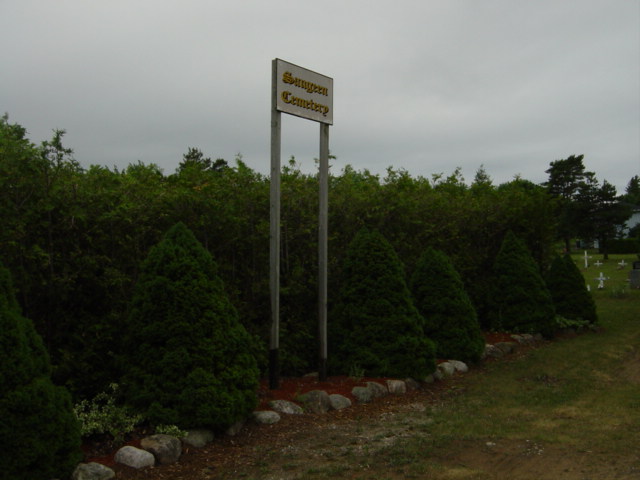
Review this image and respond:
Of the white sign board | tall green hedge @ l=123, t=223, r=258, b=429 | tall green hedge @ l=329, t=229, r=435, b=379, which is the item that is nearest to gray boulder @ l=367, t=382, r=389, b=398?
tall green hedge @ l=329, t=229, r=435, b=379

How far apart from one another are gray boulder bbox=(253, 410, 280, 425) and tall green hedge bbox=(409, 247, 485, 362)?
385cm

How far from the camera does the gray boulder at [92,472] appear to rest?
4.18m

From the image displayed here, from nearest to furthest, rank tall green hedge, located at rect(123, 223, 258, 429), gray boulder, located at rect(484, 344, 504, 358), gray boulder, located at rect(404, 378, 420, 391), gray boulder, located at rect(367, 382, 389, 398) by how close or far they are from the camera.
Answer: tall green hedge, located at rect(123, 223, 258, 429) < gray boulder, located at rect(367, 382, 389, 398) < gray boulder, located at rect(404, 378, 420, 391) < gray boulder, located at rect(484, 344, 504, 358)

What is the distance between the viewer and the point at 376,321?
7781 mm

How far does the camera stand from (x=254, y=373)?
565 cm

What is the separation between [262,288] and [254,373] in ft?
5.87

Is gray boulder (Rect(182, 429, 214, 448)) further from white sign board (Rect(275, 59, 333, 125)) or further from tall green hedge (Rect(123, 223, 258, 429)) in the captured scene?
white sign board (Rect(275, 59, 333, 125))

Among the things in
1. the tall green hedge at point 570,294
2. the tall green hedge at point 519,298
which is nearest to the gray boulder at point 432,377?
the tall green hedge at point 519,298

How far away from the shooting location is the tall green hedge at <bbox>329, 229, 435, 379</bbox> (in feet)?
25.1

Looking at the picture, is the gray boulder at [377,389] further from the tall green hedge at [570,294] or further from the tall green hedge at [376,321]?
the tall green hedge at [570,294]

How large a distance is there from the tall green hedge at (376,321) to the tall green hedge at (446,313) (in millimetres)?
1140

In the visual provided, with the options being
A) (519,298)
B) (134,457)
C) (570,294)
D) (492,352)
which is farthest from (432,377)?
(570,294)

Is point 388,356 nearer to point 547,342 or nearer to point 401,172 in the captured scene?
point 401,172

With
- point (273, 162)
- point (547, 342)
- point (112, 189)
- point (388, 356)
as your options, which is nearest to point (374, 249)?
point (388, 356)
